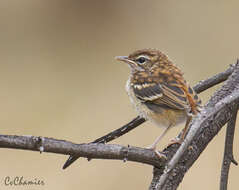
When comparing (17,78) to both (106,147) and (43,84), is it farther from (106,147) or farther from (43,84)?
(106,147)

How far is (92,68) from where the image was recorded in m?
9.23

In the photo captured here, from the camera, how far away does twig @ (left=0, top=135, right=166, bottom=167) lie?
8.91ft

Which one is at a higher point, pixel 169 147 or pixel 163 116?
pixel 163 116

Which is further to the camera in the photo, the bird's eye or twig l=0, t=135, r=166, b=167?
the bird's eye

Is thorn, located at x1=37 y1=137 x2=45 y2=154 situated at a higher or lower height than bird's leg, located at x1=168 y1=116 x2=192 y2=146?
higher

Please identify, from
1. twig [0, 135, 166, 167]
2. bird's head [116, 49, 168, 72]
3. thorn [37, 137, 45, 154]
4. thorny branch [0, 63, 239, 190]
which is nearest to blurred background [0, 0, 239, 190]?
bird's head [116, 49, 168, 72]

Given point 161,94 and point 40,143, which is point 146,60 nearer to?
point 161,94

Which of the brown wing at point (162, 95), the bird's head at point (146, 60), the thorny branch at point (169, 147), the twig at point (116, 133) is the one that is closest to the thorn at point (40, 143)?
the thorny branch at point (169, 147)

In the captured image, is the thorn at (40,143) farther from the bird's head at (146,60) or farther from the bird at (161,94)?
the bird's head at (146,60)

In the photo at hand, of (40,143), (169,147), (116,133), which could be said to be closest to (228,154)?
(169,147)

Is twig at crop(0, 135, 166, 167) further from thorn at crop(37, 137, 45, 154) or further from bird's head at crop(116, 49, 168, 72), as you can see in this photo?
bird's head at crop(116, 49, 168, 72)

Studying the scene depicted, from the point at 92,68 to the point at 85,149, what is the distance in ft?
20.9

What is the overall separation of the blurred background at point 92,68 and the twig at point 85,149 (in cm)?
390

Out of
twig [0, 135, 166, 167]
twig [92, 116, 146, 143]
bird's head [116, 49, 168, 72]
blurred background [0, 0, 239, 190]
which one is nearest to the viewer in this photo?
twig [0, 135, 166, 167]
